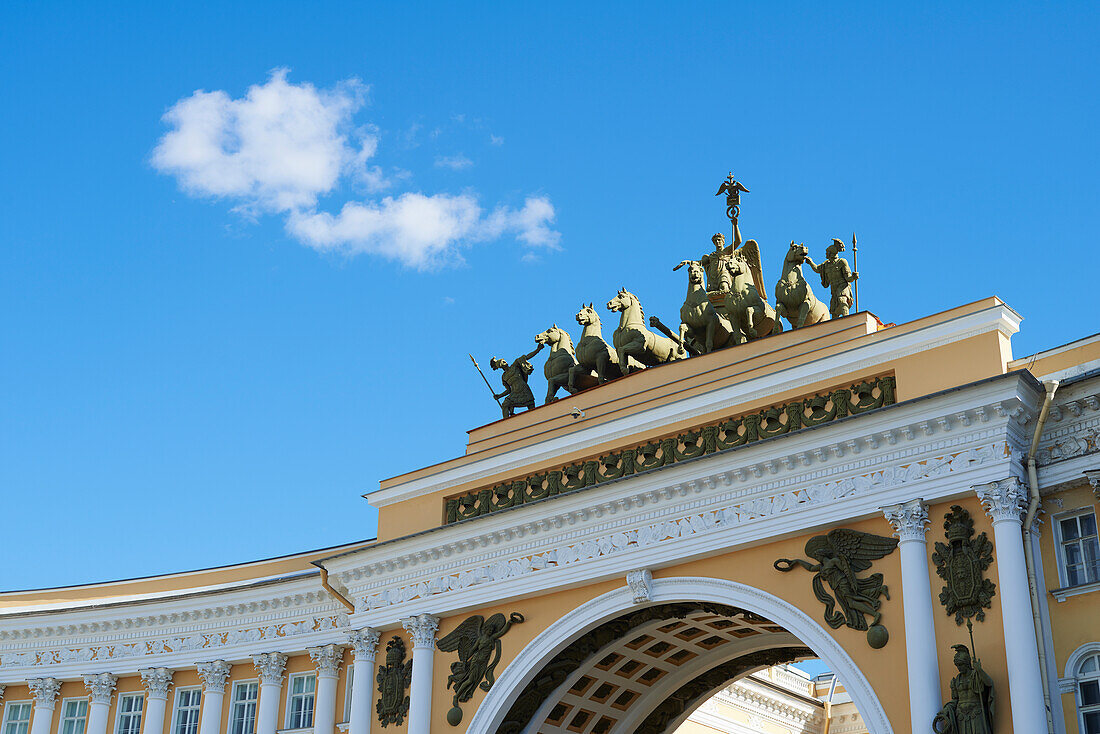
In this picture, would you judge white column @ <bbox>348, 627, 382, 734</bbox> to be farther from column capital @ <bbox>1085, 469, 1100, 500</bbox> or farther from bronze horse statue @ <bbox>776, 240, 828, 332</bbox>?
column capital @ <bbox>1085, 469, 1100, 500</bbox>

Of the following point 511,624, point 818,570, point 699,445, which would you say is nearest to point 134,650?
point 511,624

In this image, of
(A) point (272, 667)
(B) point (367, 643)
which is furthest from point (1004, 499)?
(A) point (272, 667)

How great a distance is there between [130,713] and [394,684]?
22.8 feet

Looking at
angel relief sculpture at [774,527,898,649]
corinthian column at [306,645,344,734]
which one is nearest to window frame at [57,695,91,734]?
corinthian column at [306,645,344,734]

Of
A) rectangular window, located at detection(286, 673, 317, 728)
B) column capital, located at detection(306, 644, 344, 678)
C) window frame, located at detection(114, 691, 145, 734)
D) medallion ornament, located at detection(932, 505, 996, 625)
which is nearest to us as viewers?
medallion ornament, located at detection(932, 505, 996, 625)

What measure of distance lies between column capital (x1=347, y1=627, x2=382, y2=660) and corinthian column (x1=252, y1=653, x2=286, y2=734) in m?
2.71

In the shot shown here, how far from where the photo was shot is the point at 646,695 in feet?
77.7

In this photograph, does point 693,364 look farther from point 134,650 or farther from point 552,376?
point 134,650

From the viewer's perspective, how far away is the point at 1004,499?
16.7 m

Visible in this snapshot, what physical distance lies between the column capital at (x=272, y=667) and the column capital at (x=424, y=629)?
3974mm

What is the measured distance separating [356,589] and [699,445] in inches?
269

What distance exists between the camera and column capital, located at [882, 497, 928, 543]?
57.0ft

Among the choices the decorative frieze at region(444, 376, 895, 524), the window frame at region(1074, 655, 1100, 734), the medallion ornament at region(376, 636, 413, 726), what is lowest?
the window frame at region(1074, 655, 1100, 734)

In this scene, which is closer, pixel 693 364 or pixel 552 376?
pixel 693 364
